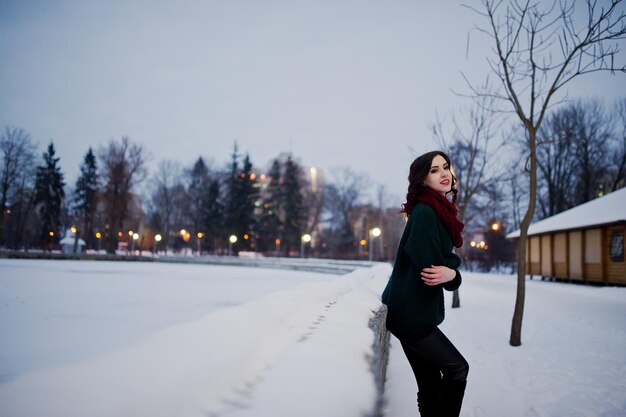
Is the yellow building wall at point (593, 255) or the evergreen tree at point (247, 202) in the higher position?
the evergreen tree at point (247, 202)

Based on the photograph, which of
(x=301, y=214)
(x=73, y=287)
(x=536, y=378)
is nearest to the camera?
(x=536, y=378)

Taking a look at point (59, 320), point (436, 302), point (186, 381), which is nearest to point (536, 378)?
point (436, 302)

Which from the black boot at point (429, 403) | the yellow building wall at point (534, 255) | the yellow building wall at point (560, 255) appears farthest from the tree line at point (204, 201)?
the black boot at point (429, 403)

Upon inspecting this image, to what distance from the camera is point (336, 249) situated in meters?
49.2

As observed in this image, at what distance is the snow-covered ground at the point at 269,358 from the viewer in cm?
122

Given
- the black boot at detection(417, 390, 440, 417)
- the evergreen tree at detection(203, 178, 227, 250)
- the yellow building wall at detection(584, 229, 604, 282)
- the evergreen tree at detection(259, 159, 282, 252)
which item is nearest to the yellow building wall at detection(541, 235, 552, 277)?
the yellow building wall at detection(584, 229, 604, 282)

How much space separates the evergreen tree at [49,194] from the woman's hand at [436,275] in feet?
176

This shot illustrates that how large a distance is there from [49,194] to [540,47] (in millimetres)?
53557

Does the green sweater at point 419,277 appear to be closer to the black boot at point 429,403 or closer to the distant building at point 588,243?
the black boot at point 429,403

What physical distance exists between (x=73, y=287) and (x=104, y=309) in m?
4.91

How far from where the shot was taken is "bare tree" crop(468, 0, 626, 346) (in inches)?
216

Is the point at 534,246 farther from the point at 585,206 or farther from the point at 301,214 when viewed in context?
the point at 301,214

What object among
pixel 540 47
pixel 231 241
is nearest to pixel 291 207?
pixel 231 241

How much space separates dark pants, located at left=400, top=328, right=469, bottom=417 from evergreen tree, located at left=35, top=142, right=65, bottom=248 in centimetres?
5352
